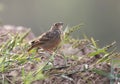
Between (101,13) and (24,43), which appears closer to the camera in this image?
(24,43)

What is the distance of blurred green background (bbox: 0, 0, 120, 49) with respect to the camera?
1647cm

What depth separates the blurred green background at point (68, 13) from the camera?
16469 mm

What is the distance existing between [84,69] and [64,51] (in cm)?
62

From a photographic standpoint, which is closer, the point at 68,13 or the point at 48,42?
the point at 48,42

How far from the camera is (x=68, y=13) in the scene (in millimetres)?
18141

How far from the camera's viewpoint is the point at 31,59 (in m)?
5.78

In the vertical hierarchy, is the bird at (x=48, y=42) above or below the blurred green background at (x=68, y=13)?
below

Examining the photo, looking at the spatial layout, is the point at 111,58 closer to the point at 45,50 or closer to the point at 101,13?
the point at 45,50

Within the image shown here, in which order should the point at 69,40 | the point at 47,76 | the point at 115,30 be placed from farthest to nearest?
1. the point at 115,30
2. the point at 69,40
3. the point at 47,76

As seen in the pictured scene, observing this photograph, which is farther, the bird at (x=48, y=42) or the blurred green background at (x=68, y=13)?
the blurred green background at (x=68, y=13)

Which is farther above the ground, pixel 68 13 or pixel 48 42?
pixel 68 13

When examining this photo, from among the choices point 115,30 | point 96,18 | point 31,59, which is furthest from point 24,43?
point 96,18

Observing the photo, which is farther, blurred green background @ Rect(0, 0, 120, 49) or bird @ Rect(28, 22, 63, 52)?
blurred green background @ Rect(0, 0, 120, 49)

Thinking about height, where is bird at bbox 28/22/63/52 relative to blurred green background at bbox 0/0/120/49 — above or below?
below
